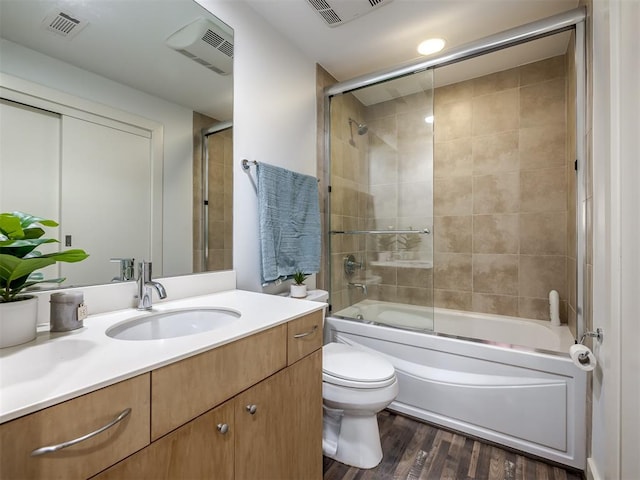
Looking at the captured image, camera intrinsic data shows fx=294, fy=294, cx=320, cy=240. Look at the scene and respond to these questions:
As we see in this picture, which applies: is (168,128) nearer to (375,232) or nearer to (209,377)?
(209,377)

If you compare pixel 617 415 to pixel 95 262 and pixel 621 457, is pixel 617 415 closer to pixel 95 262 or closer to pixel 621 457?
pixel 621 457

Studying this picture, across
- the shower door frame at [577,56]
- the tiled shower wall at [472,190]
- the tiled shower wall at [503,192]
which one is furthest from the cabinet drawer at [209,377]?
the tiled shower wall at [503,192]

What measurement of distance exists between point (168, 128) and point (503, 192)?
2.38 metres

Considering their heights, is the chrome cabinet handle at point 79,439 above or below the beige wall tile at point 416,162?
below

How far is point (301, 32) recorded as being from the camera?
1893 millimetres

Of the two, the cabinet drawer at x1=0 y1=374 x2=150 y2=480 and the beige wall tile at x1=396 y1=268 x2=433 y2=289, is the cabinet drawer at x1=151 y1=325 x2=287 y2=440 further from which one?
the beige wall tile at x1=396 y1=268 x2=433 y2=289

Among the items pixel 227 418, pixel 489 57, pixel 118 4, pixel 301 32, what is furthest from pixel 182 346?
pixel 489 57

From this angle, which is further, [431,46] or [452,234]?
[452,234]

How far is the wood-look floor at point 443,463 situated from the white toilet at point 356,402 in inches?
Answer: 2.3

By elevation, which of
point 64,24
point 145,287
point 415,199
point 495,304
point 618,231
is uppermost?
point 64,24

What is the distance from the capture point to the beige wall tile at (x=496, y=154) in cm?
231

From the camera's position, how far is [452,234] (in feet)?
8.37

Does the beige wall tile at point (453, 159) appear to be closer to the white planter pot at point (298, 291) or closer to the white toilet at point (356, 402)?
the white planter pot at point (298, 291)

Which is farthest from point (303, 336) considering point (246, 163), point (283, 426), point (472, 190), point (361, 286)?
point (472, 190)
